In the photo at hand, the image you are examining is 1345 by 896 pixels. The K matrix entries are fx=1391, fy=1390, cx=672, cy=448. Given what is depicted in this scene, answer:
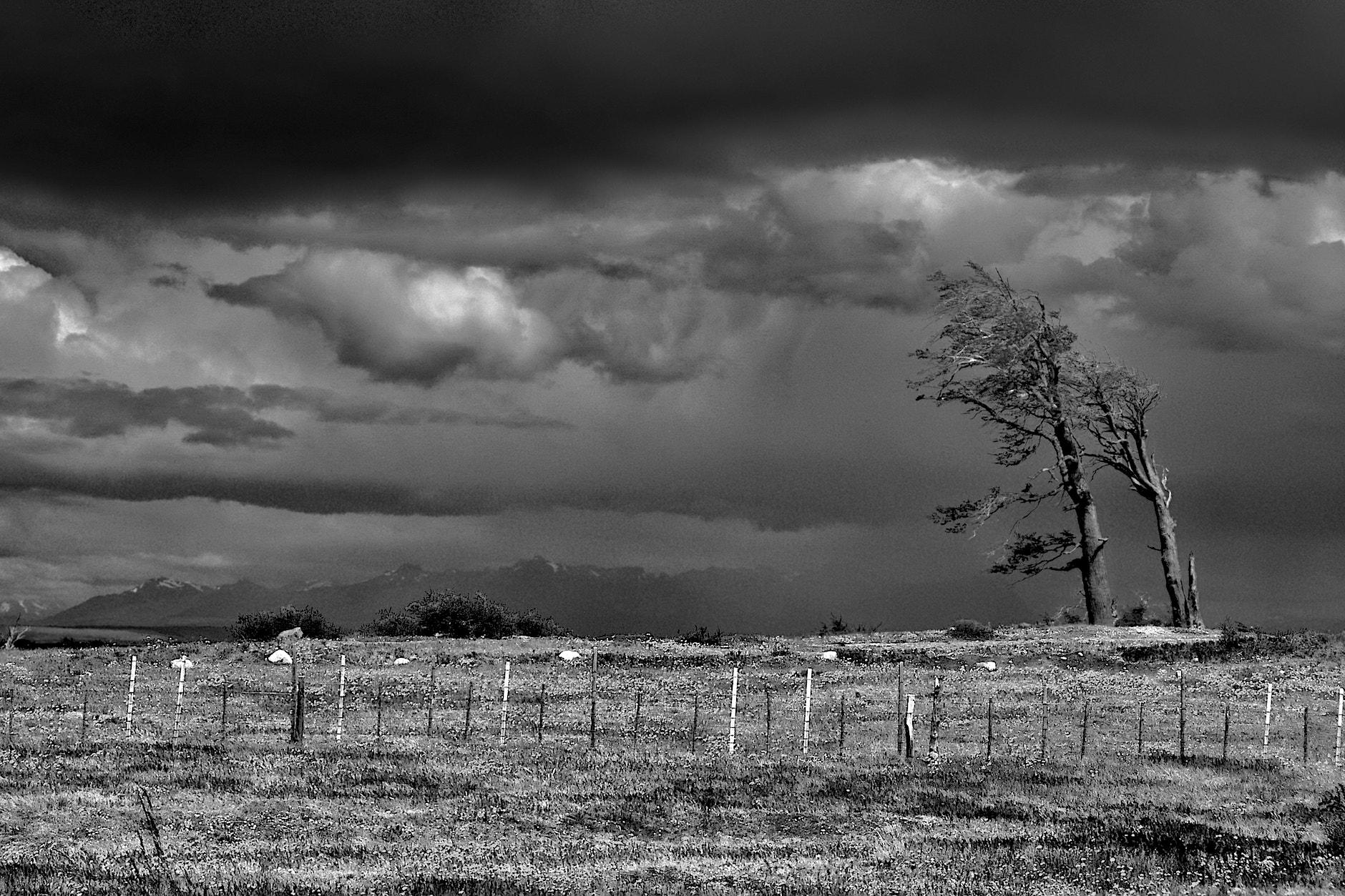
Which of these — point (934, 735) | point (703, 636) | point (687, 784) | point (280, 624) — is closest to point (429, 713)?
point (687, 784)

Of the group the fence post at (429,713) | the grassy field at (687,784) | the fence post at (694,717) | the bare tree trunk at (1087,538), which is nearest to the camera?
the grassy field at (687,784)

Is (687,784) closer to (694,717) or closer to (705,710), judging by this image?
(694,717)

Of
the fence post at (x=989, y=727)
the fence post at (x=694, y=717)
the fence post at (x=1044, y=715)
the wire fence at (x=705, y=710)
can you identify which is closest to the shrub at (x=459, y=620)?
the wire fence at (x=705, y=710)

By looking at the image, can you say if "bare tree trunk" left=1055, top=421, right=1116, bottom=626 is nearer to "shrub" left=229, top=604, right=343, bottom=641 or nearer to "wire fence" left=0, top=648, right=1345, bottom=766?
"wire fence" left=0, top=648, right=1345, bottom=766

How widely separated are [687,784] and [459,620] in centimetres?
7243

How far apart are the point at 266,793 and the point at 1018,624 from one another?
5918 cm

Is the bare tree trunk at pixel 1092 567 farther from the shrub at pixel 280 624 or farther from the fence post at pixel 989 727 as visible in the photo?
the shrub at pixel 280 624

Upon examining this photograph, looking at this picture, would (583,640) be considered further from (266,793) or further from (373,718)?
(266,793)

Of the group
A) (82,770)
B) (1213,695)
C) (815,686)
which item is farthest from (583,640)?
(82,770)

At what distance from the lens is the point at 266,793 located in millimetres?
27531

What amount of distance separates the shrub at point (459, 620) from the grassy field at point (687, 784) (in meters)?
35.6

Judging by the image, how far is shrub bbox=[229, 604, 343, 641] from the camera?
91.2 metres

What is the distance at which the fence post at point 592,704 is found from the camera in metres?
37.0

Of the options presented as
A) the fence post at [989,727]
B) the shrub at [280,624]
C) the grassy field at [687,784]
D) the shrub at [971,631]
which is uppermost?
the shrub at [971,631]
